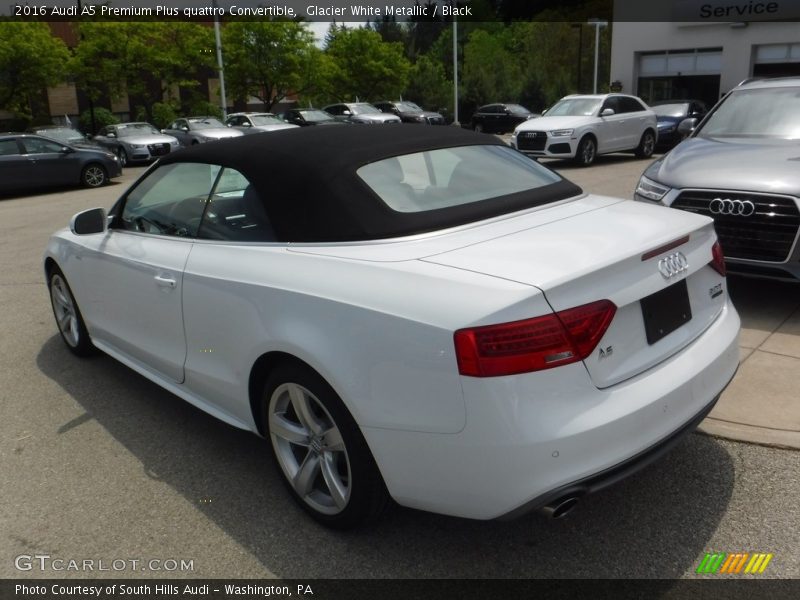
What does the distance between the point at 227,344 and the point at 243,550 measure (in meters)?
0.88

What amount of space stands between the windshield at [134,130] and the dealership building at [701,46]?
23679mm

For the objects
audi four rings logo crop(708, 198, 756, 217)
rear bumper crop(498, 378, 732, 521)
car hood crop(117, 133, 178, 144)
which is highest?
audi four rings logo crop(708, 198, 756, 217)

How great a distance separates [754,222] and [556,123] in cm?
1292

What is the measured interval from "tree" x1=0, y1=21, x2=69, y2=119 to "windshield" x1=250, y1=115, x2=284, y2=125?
14.4 m

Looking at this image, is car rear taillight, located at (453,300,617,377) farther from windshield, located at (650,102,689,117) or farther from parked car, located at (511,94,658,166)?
windshield, located at (650,102,689,117)

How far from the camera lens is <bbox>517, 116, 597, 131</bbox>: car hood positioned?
17.3 meters

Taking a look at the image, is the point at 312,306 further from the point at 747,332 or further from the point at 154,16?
the point at 154,16

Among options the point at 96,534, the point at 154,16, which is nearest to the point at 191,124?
the point at 154,16

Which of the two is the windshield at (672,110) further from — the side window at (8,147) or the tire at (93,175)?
the side window at (8,147)

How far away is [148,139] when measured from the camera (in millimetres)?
23750

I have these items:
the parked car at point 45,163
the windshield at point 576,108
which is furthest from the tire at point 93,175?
the windshield at point 576,108

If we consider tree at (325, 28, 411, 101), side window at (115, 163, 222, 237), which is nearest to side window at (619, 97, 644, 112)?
side window at (115, 163, 222, 237)

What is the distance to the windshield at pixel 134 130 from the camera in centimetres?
2422

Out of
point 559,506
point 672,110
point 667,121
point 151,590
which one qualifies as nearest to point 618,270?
point 559,506
